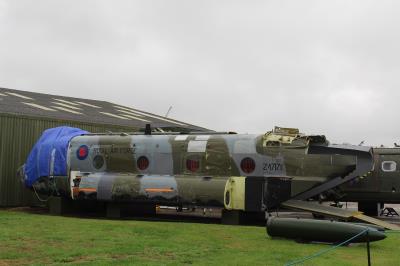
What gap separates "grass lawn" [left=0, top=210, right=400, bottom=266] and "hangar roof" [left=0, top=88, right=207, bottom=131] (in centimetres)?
1032

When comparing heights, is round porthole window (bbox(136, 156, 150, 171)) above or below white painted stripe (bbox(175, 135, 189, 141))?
below

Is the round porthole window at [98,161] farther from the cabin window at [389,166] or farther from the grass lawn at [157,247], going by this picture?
the cabin window at [389,166]

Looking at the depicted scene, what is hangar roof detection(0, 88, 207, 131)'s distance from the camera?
2705 cm

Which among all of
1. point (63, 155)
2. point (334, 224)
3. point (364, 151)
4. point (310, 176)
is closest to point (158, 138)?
point (63, 155)

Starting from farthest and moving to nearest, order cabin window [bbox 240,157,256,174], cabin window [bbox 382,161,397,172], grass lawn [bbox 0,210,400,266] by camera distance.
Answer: cabin window [bbox 382,161,397,172], cabin window [bbox 240,157,256,174], grass lawn [bbox 0,210,400,266]

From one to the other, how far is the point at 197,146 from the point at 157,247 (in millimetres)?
7999

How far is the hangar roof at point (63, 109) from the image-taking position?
27047mm

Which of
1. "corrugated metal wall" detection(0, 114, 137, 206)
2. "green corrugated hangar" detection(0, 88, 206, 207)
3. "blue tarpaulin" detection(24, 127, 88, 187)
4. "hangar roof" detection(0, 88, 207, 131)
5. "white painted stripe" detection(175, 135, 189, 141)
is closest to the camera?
"white painted stripe" detection(175, 135, 189, 141)

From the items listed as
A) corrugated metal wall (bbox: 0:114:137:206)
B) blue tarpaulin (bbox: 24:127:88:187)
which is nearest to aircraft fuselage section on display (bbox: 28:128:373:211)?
blue tarpaulin (bbox: 24:127:88:187)

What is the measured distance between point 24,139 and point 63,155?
3.80 metres

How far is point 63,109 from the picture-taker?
3094 cm

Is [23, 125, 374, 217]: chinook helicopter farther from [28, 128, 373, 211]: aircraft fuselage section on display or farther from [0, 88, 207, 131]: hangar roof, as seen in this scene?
[0, 88, 207, 131]: hangar roof

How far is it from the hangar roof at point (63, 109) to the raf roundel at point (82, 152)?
468 cm

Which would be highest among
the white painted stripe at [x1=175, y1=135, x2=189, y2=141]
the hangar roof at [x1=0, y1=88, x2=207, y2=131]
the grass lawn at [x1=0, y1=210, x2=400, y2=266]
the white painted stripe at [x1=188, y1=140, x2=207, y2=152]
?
the hangar roof at [x1=0, y1=88, x2=207, y2=131]
